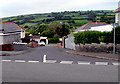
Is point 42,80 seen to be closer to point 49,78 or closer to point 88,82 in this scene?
point 49,78

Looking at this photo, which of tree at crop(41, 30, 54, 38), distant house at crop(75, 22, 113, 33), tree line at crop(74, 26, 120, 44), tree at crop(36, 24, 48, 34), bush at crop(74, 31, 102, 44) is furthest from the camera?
tree at crop(36, 24, 48, 34)

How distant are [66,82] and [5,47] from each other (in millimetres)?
23688

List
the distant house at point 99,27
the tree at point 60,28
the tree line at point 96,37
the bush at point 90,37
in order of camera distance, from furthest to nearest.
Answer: the tree at point 60,28
the distant house at point 99,27
the bush at point 90,37
the tree line at point 96,37

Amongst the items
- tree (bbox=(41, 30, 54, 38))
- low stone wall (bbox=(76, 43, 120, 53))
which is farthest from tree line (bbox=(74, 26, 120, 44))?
tree (bbox=(41, 30, 54, 38))

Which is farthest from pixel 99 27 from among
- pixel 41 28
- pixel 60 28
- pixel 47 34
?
pixel 41 28

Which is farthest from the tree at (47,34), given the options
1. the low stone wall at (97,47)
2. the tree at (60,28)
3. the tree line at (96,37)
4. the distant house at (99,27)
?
the low stone wall at (97,47)

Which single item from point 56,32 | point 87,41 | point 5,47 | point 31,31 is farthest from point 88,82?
point 31,31

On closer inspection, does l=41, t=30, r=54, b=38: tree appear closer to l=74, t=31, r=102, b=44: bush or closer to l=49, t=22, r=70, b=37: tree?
l=49, t=22, r=70, b=37: tree

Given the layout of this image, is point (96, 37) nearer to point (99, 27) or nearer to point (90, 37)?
point (90, 37)

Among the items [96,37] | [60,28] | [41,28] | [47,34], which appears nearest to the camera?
[96,37]

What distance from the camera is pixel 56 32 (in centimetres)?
10231

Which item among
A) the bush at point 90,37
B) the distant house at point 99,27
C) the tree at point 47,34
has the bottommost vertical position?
the tree at point 47,34

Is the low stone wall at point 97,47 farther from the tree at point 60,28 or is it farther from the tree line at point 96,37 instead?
the tree at point 60,28

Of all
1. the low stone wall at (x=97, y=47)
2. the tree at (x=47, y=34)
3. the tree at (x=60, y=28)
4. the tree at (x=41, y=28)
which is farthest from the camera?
the tree at (x=41, y=28)
